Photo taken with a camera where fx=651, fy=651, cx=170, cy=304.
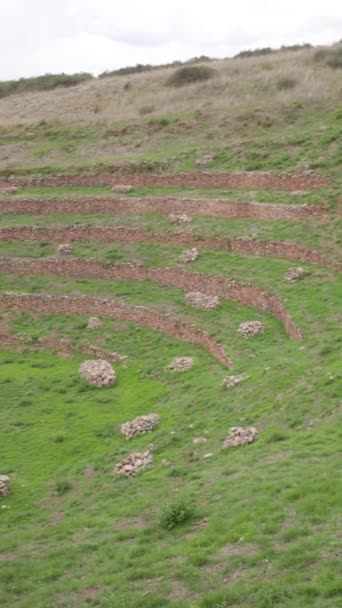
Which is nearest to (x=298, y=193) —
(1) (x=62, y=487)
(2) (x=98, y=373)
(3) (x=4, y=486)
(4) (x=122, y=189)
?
(4) (x=122, y=189)

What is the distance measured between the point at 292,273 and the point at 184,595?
1856 cm

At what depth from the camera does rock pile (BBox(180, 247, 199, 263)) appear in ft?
107

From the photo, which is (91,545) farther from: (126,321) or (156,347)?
(126,321)

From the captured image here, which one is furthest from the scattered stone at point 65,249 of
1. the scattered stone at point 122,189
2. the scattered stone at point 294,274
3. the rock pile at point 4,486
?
the rock pile at point 4,486

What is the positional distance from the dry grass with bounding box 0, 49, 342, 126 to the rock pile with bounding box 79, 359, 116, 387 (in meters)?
27.7

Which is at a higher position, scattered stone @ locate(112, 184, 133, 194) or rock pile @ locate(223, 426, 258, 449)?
scattered stone @ locate(112, 184, 133, 194)

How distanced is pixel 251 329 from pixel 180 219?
1273cm

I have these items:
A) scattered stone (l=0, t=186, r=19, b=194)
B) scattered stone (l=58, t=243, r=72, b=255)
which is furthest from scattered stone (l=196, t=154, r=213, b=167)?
scattered stone (l=0, t=186, r=19, b=194)

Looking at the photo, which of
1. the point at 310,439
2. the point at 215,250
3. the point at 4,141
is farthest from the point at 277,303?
Answer: the point at 4,141

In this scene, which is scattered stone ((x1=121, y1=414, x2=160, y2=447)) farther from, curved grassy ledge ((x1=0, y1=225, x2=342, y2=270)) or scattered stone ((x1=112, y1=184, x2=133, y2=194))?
scattered stone ((x1=112, y1=184, x2=133, y2=194))

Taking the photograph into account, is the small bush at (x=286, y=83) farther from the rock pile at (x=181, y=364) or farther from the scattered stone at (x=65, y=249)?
the rock pile at (x=181, y=364)

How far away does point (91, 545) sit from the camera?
14.0 m

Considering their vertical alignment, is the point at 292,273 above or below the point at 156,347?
above

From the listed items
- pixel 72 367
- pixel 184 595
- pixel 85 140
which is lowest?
pixel 72 367
